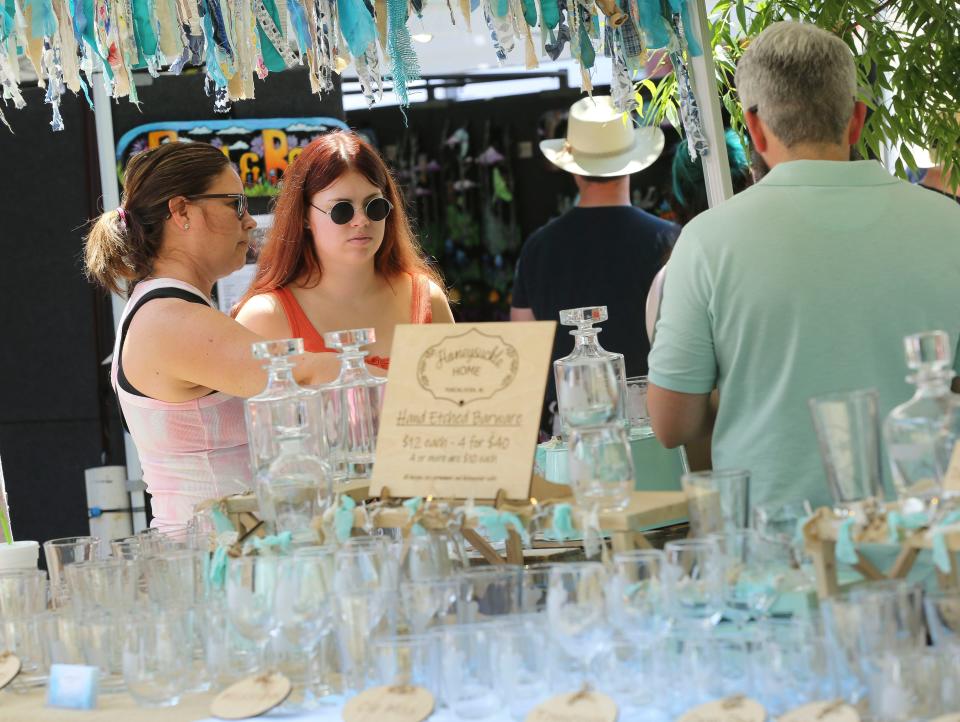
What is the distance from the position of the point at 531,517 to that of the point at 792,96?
74 cm

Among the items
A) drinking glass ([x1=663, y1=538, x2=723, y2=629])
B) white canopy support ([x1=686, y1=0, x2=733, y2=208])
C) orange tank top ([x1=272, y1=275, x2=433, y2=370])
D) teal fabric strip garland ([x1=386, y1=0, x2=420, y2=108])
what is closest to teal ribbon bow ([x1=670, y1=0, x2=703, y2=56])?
white canopy support ([x1=686, y1=0, x2=733, y2=208])

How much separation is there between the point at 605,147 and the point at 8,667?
3.17 m

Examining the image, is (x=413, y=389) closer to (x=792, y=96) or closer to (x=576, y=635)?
(x=576, y=635)

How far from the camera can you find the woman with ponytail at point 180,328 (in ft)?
8.25

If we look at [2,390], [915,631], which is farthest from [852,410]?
[2,390]

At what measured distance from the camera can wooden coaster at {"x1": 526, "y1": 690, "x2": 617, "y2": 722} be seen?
1.30 metres

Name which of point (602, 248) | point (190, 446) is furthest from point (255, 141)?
point (190, 446)

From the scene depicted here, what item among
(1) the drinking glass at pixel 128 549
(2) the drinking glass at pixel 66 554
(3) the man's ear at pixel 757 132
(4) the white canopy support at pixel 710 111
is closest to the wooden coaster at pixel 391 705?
(1) the drinking glass at pixel 128 549

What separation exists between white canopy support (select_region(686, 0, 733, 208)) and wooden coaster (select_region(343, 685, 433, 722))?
1872 mm

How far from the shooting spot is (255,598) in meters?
1.52

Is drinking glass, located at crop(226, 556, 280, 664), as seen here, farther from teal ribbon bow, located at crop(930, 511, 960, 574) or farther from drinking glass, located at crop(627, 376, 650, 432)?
drinking glass, located at crop(627, 376, 650, 432)

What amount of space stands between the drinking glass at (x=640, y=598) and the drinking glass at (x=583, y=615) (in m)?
0.02

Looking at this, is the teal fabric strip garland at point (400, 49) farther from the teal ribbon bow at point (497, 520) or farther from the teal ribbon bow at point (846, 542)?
the teal ribbon bow at point (846, 542)

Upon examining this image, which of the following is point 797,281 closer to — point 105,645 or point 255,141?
point 105,645
